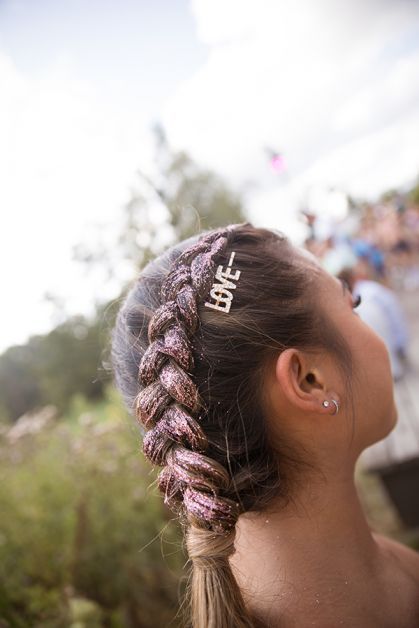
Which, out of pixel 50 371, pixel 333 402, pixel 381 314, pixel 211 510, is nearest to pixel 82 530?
pixel 211 510

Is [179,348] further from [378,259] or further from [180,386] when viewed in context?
[378,259]

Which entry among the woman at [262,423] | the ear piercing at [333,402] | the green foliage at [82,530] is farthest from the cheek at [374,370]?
the green foliage at [82,530]

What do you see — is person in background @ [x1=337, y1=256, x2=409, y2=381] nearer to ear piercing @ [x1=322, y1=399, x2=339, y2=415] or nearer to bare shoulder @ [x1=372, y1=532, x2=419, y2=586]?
bare shoulder @ [x1=372, y1=532, x2=419, y2=586]

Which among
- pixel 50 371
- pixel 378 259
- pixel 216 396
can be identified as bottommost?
pixel 50 371

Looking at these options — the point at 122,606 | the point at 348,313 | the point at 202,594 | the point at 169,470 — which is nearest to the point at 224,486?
the point at 169,470

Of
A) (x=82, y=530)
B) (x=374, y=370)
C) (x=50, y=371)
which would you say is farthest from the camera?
(x=50, y=371)

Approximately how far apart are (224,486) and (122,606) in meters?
2.37

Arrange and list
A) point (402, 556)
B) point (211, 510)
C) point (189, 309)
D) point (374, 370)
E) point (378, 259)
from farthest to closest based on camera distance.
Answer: point (378, 259)
point (402, 556)
point (374, 370)
point (189, 309)
point (211, 510)

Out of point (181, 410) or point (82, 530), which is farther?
point (82, 530)

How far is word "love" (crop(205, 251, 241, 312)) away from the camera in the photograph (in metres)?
1.08

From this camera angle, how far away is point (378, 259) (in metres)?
8.33

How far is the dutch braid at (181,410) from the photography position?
970 millimetres

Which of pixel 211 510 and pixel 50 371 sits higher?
pixel 211 510

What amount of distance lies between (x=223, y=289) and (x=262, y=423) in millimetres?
345
